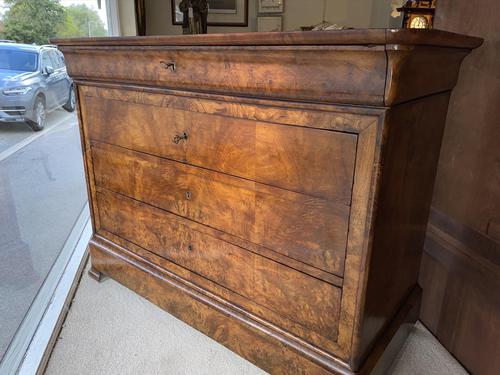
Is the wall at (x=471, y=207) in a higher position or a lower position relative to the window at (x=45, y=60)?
lower

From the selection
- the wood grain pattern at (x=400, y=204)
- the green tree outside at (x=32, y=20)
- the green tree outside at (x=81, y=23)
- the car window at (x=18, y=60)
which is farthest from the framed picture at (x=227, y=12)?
the wood grain pattern at (x=400, y=204)

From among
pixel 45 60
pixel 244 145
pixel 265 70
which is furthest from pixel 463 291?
pixel 45 60

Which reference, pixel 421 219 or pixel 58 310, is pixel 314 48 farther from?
pixel 58 310

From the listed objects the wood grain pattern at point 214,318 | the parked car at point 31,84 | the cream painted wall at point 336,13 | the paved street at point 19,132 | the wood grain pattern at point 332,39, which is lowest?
the wood grain pattern at point 214,318

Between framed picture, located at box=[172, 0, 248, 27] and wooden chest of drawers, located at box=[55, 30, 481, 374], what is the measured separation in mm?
885

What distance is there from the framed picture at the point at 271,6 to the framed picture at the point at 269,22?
34 millimetres

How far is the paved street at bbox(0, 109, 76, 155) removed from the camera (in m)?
1.38

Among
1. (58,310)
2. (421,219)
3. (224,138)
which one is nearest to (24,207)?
(58,310)

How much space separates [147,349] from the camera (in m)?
1.40

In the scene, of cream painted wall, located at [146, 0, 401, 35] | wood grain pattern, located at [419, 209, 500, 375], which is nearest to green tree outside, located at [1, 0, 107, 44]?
cream painted wall, located at [146, 0, 401, 35]

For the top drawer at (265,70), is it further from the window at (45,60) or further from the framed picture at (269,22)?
the framed picture at (269,22)

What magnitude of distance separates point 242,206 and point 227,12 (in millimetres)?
1355

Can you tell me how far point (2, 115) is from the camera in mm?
1347

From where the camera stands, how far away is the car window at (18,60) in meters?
1.35
